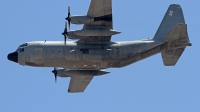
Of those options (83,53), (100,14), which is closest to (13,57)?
(83,53)

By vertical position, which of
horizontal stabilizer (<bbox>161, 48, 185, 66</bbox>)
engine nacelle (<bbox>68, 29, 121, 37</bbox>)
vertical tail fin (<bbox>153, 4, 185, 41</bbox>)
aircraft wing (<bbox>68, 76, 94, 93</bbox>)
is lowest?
A: aircraft wing (<bbox>68, 76, 94, 93</bbox>)

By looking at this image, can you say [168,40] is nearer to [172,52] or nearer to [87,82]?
[172,52]

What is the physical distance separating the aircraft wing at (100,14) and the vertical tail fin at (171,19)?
5185 mm

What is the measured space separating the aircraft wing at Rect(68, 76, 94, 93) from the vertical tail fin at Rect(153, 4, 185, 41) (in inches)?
323

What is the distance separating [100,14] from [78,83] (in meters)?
9.26

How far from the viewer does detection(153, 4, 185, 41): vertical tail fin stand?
4531 cm

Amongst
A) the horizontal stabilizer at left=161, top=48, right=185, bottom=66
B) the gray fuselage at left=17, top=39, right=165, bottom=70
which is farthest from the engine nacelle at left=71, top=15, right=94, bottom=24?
the horizontal stabilizer at left=161, top=48, right=185, bottom=66

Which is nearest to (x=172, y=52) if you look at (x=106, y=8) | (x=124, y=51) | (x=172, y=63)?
(x=172, y=63)

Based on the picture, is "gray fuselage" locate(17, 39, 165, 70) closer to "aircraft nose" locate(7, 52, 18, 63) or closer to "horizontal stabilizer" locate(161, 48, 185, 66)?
"aircraft nose" locate(7, 52, 18, 63)

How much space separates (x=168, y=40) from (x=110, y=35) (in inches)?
205

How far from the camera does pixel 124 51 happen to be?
43344 millimetres

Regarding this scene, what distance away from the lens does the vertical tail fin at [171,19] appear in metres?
45.3

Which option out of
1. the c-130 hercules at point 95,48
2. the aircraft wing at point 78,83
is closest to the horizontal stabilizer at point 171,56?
the c-130 hercules at point 95,48

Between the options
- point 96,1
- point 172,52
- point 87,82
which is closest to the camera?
point 96,1
